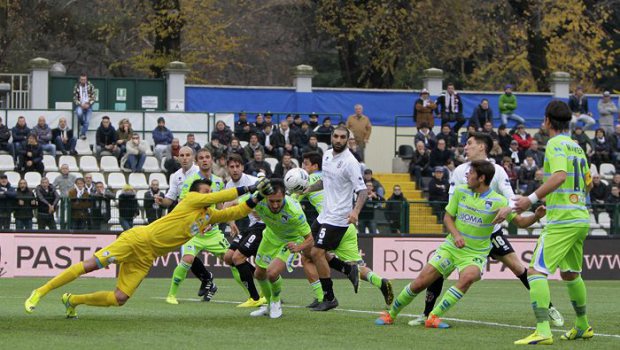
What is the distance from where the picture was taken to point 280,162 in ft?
99.1

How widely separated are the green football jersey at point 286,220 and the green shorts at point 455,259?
7.61ft

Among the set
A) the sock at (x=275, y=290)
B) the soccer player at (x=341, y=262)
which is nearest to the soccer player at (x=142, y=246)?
the sock at (x=275, y=290)

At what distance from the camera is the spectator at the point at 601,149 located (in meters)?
34.3

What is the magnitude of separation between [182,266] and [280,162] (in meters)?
13.3

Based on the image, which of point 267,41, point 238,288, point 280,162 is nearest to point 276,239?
point 238,288

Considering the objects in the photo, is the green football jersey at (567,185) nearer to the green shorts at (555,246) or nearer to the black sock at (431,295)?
the green shorts at (555,246)

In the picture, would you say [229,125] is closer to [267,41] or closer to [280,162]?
[280,162]

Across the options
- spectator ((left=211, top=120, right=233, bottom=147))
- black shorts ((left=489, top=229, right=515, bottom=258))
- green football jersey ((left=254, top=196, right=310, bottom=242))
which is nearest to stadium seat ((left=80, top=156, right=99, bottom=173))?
spectator ((left=211, top=120, right=233, bottom=147))

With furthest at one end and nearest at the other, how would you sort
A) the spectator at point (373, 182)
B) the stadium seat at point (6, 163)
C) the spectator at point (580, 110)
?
1. the spectator at point (580, 110)
2. the stadium seat at point (6, 163)
3. the spectator at point (373, 182)

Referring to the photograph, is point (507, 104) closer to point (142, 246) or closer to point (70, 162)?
point (70, 162)

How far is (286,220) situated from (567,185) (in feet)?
12.9

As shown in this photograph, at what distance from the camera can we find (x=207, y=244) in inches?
683

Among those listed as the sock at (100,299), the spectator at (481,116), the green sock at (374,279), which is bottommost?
the green sock at (374,279)

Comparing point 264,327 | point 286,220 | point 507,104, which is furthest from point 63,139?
point 264,327
